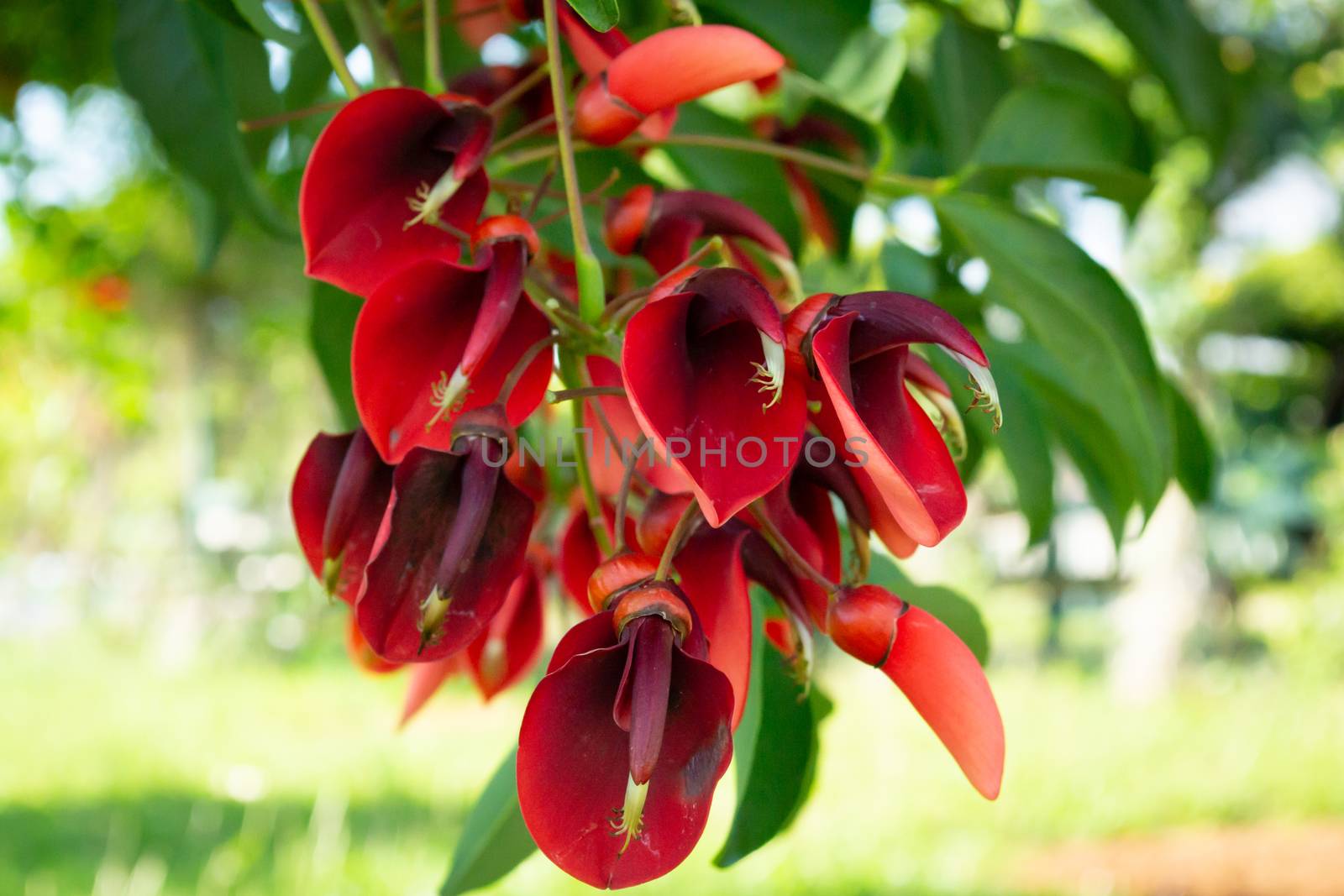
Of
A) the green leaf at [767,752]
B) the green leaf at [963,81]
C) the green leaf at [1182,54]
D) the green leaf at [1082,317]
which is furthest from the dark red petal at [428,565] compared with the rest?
the green leaf at [1182,54]

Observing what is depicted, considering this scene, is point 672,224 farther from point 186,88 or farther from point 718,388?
point 186,88

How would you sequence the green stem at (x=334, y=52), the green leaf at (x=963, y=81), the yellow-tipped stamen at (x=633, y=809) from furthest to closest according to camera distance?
the green leaf at (x=963, y=81), the green stem at (x=334, y=52), the yellow-tipped stamen at (x=633, y=809)

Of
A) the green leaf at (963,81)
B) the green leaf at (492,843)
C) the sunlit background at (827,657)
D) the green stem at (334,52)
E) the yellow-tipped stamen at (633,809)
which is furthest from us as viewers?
the sunlit background at (827,657)

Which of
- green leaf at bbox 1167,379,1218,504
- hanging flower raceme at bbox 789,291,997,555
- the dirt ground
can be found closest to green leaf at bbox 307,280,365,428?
hanging flower raceme at bbox 789,291,997,555

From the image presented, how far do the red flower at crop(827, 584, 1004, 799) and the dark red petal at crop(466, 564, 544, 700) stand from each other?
19 centimetres

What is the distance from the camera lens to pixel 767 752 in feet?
1.22

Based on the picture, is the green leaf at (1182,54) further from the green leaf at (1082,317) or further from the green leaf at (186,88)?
the green leaf at (186,88)

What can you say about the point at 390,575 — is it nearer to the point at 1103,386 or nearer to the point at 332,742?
the point at 1103,386

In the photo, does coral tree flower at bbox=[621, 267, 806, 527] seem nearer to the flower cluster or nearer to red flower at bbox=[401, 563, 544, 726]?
the flower cluster

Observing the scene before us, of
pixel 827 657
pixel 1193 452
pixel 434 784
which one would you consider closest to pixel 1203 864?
pixel 827 657

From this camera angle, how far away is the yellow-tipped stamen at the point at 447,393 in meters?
0.26

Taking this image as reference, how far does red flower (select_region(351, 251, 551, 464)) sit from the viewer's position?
271mm

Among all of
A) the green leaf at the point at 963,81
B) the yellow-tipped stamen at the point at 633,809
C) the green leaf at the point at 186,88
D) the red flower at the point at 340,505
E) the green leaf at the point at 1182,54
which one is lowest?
the yellow-tipped stamen at the point at 633,809

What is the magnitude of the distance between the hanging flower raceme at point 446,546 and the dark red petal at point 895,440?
0.08m
